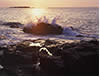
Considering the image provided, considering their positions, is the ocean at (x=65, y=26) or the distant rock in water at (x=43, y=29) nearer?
the ocean at (x=65, y=26)

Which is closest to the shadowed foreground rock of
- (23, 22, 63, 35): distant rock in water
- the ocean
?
the ocean

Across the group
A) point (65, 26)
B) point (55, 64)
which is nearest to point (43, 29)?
point (65, 26)

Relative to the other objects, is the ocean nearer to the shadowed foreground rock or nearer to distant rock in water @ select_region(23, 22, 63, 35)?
distant rock in water @ select_region(23, 22, 63, 35)

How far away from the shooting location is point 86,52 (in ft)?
19.2

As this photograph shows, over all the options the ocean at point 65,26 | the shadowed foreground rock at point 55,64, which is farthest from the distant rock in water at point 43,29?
the shadowed foreground rock at point 55,64

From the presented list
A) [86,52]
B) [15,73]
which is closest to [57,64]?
[86,52]

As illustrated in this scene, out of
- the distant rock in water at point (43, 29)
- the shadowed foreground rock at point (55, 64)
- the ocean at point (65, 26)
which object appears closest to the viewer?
the shadowed foreground rock at point (55, 64)

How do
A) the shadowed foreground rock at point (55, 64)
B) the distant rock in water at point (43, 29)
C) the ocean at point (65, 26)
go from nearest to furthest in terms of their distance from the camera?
the shadowed foreground rock at point (55, 64)
the ocean at point (65, 26)
the distant rock in water at point (43, 29)

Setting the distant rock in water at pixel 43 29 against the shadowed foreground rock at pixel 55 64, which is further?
the distant rock in water at pixel 43 29

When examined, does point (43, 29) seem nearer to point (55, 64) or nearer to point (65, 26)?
point (65, 26)

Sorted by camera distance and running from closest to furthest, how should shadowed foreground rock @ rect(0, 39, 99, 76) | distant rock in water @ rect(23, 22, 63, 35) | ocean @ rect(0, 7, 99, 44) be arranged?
shadowed foreground rock @ rect(0, 39, 99, 76), ocean @ rect(0, 7, 99, 44), distant rock in water @ rect(23, 22, 63, 35)

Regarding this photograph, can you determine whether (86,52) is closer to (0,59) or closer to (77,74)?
(77,74)

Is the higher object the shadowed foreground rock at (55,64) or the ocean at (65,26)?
the shadowed foreground rock at (55,64)

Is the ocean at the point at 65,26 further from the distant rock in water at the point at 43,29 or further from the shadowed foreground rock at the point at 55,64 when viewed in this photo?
the shadowed foreground rock at the point at 55,64
